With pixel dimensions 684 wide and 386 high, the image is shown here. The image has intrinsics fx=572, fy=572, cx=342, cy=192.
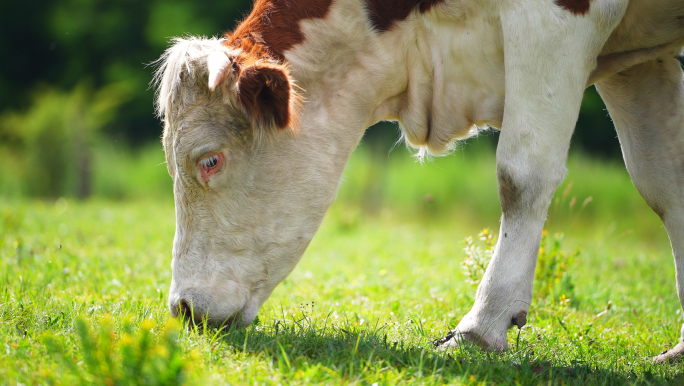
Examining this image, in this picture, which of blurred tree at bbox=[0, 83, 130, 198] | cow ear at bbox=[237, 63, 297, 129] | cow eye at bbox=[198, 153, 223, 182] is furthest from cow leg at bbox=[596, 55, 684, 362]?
blurred tree at bbox=[0, 83, 130, 198]

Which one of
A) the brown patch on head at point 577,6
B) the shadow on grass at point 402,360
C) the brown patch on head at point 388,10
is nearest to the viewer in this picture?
the shadow on grass at point 402,360

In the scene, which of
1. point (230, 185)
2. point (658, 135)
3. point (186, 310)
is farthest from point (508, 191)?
point (186, 310)

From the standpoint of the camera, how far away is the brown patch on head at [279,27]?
2.75 m

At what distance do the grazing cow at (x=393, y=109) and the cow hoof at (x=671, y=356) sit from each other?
1.1 inches

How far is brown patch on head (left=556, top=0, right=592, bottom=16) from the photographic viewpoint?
7.66ft

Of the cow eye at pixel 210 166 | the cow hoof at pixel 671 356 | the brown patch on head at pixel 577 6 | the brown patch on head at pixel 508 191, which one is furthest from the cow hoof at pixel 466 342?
the brown patch on head at pixel 577 6

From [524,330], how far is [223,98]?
1918mm

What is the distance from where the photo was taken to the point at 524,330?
9.77 ft

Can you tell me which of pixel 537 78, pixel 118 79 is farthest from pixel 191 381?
pixel 118 79

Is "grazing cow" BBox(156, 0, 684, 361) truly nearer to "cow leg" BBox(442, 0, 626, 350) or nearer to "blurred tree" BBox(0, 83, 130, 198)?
"cow leg" BBox(442, 0, 626, 350)

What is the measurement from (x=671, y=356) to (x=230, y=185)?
7.28 feet

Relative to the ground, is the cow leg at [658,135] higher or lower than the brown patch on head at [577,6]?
lower

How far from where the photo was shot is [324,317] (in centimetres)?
301

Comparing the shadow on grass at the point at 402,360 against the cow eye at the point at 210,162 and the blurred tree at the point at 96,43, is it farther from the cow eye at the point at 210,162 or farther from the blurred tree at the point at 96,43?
the blurred tree at the point at 96,43
